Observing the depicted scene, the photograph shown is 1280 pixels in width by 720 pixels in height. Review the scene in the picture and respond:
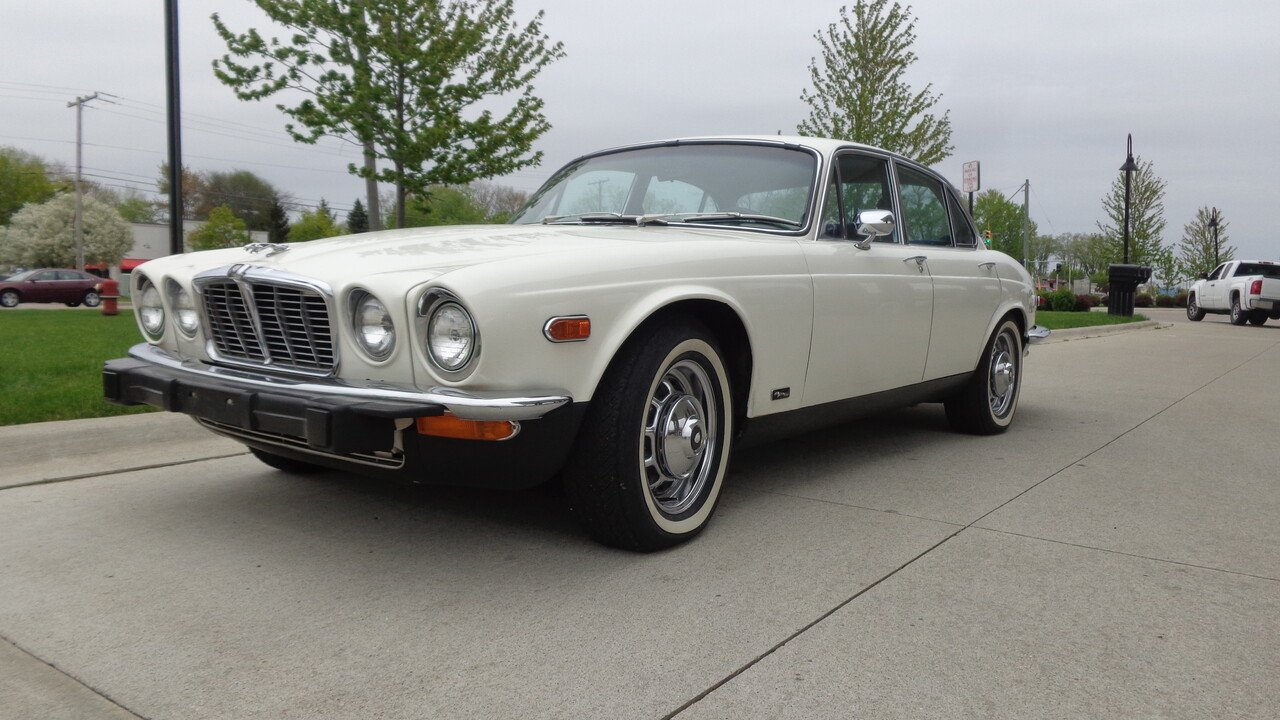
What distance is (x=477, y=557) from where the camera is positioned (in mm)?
3199

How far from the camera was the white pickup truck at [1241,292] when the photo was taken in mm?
22625

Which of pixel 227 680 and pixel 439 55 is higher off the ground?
pixel 439 55

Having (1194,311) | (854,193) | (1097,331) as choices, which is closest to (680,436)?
(854,193)

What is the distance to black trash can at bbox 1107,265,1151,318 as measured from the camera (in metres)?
22.1

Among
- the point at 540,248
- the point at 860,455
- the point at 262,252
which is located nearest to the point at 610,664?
the point at 540,248

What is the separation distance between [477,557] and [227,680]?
1.03 m

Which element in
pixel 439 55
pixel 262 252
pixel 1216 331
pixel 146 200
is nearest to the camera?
pixel 262 252

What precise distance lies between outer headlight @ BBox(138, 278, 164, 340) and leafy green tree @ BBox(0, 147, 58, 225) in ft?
225

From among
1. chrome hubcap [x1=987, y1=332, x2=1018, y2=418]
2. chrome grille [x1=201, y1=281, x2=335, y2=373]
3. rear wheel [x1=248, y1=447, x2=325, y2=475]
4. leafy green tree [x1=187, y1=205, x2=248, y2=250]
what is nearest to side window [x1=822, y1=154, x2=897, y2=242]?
chrome hubcap [x1=987, y1=332, x2=1018, y2=418]

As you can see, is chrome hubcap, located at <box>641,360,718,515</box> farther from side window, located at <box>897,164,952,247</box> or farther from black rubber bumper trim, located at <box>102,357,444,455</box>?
side window, located at <box>897,164,952,247</box>

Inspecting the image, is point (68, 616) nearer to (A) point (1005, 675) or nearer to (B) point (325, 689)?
(B) point (325, 689)

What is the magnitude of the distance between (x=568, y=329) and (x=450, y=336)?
35 cm

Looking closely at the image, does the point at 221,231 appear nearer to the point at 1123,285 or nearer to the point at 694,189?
the point at 1123,285

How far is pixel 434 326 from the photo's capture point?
2752mm
